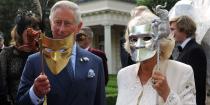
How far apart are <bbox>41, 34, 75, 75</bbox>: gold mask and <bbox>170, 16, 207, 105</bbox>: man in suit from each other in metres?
1.90

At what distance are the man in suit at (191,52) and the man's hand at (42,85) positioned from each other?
2145 mm

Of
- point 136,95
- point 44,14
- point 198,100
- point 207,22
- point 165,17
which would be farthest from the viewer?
point 207,22

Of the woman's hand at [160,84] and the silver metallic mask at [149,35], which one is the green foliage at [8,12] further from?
the woman's hand at [160,84]

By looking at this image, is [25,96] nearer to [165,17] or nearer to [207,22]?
[165,17]

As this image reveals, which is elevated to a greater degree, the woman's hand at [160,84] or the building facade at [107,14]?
the woman's hand at [160,84]

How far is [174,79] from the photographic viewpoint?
11.5ft

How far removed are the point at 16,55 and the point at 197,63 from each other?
195cm

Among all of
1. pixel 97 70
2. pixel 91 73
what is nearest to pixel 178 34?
pixel 97 70

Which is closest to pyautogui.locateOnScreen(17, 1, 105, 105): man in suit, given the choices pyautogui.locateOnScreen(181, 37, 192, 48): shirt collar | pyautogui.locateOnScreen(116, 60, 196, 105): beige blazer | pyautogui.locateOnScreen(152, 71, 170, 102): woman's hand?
pyautogui.locateOnScreen(116, 60, 196, 105): beige blazer

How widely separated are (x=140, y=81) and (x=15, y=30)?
5.11 ft

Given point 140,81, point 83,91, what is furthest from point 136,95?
point 83,91

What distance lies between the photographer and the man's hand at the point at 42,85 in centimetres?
326

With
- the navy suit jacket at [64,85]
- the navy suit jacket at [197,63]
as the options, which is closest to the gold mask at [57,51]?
the navy suit jacket at [64,85]

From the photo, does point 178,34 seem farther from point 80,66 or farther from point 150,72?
point 80,66
